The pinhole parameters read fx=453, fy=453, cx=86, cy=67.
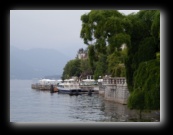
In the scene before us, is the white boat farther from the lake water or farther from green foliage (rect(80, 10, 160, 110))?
green foliage (rect(80, 10, 160, 110))

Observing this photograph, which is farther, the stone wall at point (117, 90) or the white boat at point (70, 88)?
the white boat at point (70, 88)

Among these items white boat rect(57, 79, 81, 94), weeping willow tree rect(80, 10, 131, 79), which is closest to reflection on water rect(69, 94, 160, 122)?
weeping willow tree rect(80, 10, 131, 79)

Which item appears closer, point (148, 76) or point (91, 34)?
point (148, 76)

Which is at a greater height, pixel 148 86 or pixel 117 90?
pixel 148 86

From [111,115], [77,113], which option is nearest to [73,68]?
[77,113]

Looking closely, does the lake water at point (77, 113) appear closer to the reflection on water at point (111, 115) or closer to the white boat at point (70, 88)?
the reflection on water at point (111, 115)

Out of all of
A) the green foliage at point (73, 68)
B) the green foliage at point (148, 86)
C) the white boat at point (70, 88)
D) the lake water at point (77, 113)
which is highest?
the green foliage at point (73, 68)

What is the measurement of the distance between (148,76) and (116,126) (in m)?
7.42

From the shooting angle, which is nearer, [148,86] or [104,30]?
Result: [148,86]

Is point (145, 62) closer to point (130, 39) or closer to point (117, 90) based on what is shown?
point (130, 39)

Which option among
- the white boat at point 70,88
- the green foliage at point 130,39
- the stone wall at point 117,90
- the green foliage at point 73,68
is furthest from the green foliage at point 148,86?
the green foliage at point 73,68
